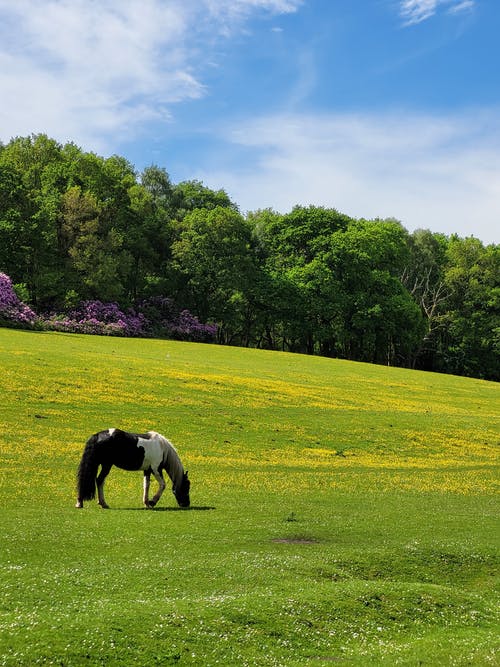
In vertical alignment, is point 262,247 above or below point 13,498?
above

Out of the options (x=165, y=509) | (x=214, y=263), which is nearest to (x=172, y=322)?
(x=214, y=263)

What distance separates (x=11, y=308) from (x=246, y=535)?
61309 millimetres

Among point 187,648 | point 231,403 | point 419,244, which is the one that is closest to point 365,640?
point 187,648

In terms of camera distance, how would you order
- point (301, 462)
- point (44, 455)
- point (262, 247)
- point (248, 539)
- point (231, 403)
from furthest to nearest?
point (262, 247) < point (231, 403) < point (301, 462) < point (44, 455) < point (248, 539)

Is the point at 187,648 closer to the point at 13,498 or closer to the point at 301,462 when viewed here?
the point at 13,498

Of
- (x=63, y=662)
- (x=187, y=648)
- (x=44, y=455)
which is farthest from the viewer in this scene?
(x=44, y=455)

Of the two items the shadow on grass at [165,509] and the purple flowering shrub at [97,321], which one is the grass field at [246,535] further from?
the purple flowering shrub at [97,321]

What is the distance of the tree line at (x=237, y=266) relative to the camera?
275ft

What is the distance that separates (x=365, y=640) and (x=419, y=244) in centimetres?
11556

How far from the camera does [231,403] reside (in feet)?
140

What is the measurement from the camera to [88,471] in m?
19.8

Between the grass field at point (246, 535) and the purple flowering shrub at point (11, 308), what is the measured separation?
27826 millimetres

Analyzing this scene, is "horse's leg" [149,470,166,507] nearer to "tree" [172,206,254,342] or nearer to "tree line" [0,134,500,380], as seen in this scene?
"tree line" [0,134,500,380]

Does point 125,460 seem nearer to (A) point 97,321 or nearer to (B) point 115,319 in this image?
(A) point 97,321
